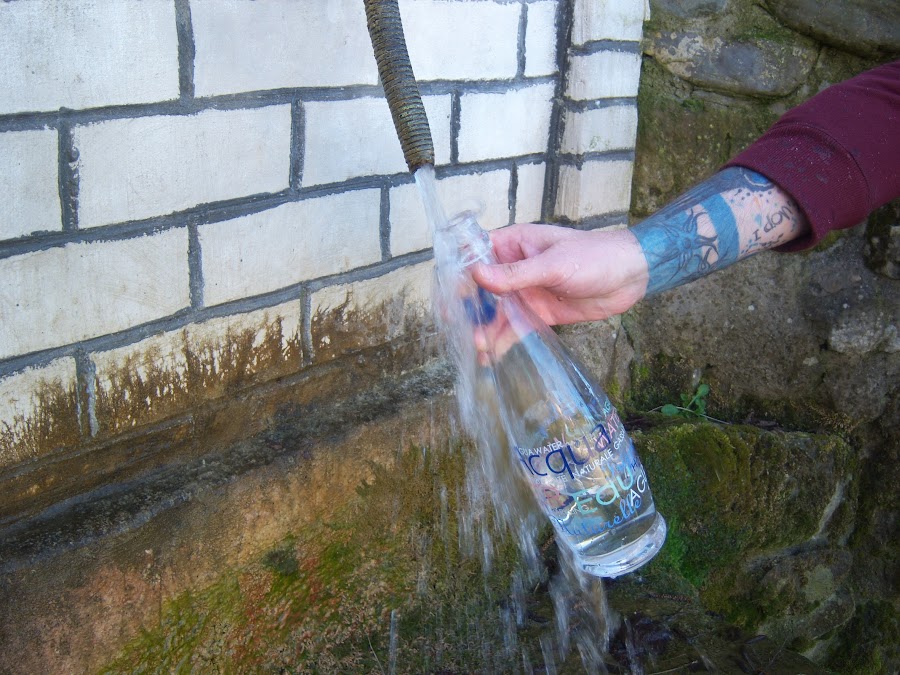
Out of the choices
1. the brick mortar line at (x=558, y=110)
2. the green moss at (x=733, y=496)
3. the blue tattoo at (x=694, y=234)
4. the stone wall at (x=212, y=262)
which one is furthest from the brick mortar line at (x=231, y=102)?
the green moss at (x=733, y=496)

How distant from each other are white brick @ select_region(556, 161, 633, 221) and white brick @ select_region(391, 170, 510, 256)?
6.5 inches

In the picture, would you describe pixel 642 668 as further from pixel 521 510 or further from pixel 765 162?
pixel 765 162

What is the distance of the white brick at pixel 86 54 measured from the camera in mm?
1193

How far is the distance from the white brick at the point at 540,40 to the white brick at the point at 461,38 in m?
0.04

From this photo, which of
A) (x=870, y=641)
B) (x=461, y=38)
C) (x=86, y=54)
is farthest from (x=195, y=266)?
(x=870, y=641)

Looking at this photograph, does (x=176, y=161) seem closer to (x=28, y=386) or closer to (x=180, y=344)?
(x=180, y=344)

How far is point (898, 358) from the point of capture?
2.31 metres

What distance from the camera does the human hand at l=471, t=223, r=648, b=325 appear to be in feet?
4.57

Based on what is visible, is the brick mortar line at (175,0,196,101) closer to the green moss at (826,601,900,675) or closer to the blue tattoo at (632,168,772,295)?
the blue tattoo at (632,168,772,295)

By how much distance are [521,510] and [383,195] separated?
0.77 metres

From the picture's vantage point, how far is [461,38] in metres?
1.78

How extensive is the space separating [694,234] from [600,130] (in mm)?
552

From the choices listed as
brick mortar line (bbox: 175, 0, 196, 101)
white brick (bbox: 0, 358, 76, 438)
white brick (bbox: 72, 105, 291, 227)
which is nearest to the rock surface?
white brick (bbox: 72, 105, 291, 227)

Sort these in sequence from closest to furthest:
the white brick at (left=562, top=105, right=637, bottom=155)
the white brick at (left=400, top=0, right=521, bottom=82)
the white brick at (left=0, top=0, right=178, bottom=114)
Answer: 1. the white brick at (left=0, top=0, right=178, bottom=114)
2. the white brick at (left=400, top=0, right=521, bottom=82)
3. the white brick at (left=562, top=105, right=637, bottom=155)
